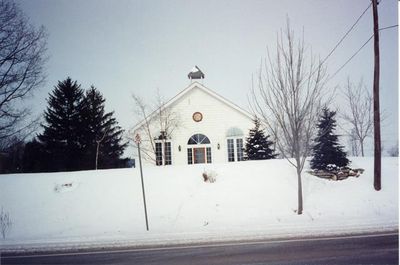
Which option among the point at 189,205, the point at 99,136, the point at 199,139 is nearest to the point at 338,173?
the point at 189,205

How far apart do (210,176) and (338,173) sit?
614 centimetres

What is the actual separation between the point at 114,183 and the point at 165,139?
747 cm

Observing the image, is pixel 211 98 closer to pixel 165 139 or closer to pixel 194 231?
pixel 165 139

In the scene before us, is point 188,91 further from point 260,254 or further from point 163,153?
point 260,254

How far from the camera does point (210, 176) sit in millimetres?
14859

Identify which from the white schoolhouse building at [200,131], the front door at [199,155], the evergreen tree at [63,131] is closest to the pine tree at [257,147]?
the white schoolhouse building at [200,131]

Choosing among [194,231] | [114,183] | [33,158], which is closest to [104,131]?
[33,158]

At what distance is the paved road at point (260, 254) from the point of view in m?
6.22

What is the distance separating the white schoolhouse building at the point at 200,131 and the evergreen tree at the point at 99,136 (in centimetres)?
827

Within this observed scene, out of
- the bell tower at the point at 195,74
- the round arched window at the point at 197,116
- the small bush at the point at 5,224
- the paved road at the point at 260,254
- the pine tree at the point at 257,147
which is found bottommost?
the small bush at the point at 5,224

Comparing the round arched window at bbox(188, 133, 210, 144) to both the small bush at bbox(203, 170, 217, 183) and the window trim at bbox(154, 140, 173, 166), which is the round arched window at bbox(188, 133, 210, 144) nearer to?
the window trim at bbox(154, 140, 173, 166)

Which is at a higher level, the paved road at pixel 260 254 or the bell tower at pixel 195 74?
the bell tower at pixel 195 74

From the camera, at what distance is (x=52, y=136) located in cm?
2822

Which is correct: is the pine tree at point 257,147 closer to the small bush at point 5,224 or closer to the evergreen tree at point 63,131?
the small bush at point 5,224
